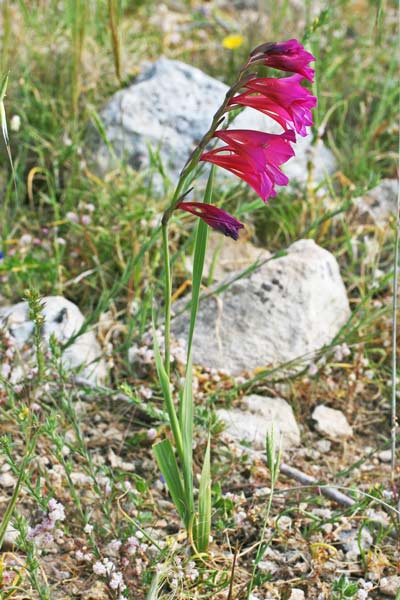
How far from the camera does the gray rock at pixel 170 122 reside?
128 inches

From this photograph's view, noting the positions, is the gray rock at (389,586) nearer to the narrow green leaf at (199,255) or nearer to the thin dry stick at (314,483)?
the thin dry stick at (314,483)

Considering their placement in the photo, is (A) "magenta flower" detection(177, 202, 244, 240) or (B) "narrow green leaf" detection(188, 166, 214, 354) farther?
(B) "narrow green leaf" detection(188, 166, 214, 354)

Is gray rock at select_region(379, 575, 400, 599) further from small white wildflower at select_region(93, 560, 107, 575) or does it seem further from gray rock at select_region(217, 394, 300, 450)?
small white wildflower at select_region(93, 560, 107, 575)

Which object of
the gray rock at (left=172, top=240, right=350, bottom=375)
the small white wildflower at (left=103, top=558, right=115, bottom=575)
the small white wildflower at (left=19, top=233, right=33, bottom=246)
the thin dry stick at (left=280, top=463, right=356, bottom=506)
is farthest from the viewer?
the small white wildflower at (left=19, top=233, right=33, bottom=246)

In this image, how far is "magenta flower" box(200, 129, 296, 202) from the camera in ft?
4.75

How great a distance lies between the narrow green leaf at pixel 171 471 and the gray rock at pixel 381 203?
1.78 m

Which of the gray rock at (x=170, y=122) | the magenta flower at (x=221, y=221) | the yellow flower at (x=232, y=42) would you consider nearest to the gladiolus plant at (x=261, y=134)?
the magenta flower at (x=221, y=221)

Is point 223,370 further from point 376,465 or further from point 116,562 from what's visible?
point 116,562

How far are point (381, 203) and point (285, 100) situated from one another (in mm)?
2036

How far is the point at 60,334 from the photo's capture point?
2463 millimetres

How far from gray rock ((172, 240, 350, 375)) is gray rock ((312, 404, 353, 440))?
183 mm

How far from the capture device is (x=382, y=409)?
2.61 m

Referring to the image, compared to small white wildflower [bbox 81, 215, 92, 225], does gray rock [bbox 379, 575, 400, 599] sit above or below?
below

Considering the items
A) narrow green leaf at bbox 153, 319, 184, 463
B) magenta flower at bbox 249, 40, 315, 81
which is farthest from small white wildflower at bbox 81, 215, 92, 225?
magenta flower at bbox 249, 40, 315, 81
